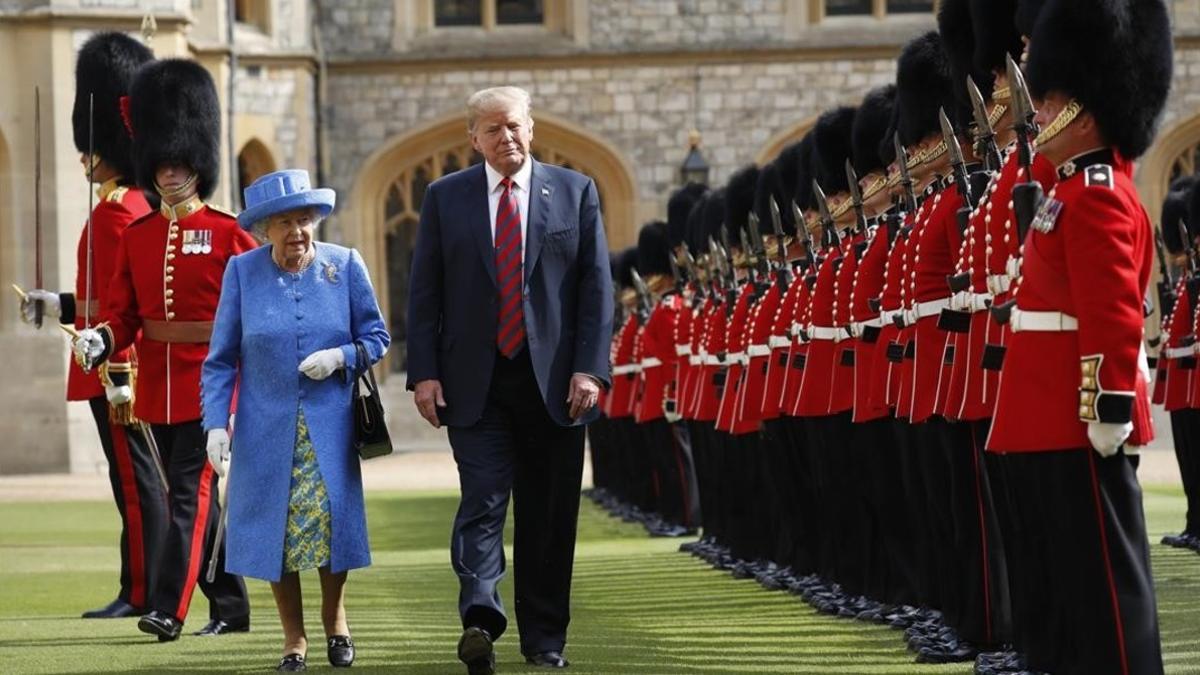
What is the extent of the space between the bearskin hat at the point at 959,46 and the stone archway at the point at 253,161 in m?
17.0

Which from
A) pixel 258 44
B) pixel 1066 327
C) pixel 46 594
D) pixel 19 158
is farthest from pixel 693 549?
pixel 258 44

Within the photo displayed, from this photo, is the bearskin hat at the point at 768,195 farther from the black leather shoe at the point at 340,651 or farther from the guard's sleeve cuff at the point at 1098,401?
the guard's sleeve cuff at the point at 1098,401

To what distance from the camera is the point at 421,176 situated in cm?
2494

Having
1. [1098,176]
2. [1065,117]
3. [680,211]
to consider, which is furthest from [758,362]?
[680,211]

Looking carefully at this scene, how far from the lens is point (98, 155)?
902cm

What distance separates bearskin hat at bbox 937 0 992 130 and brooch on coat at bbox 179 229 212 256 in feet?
7.81

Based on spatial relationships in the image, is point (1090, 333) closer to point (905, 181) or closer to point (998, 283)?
point (998, 283)

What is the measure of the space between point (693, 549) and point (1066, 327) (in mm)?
6058

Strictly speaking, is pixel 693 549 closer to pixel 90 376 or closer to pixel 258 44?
pixel 90 376

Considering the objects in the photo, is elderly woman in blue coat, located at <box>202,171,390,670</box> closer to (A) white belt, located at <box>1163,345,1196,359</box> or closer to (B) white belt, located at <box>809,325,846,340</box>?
(B) white belt, located at <box>809,325,846,340</box>

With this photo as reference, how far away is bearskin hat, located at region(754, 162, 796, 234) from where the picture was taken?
10.8 m

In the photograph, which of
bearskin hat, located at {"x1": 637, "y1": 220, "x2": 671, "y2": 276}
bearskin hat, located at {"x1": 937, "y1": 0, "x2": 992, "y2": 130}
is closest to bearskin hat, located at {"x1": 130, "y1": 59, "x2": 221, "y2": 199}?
bearskin hat, located at {"x1": 937, "y1": 0, "x2": 992, "y2": 130}

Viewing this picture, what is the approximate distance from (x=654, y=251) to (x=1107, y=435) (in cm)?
1094

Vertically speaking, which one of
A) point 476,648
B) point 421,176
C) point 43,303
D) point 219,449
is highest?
point 421,176
